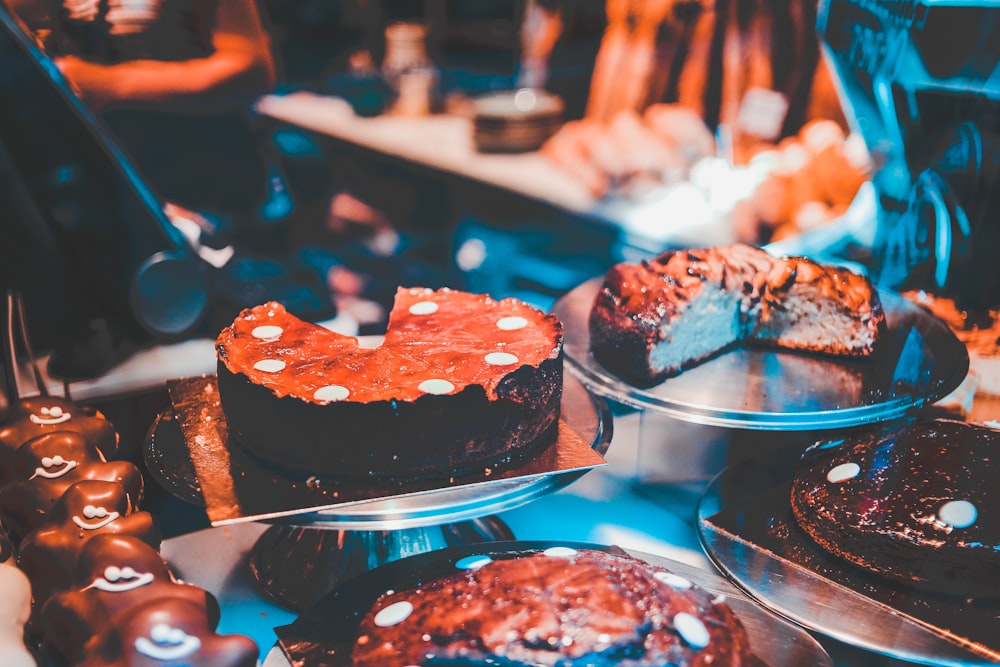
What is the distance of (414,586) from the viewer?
142 cm

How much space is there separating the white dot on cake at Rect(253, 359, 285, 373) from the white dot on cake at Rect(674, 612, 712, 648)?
856mm

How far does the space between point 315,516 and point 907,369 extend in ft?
4.59

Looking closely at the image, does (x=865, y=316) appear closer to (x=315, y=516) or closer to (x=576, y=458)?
(x=576, y=458)

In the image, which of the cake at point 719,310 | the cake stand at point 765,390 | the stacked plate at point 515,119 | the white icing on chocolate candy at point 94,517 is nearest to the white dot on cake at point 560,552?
the cake stand at point 765,390

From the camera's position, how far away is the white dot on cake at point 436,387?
1.52 metres

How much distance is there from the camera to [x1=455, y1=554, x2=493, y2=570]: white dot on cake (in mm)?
1450

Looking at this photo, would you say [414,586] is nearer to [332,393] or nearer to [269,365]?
[332,393]

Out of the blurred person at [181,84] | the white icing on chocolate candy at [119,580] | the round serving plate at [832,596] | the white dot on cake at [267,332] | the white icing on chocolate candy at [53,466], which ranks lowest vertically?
the round serving plate at [832,596]

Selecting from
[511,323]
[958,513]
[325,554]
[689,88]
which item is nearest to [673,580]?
[958,513]

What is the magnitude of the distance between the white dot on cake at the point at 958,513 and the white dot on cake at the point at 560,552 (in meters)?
0.68

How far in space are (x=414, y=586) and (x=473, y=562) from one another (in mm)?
117

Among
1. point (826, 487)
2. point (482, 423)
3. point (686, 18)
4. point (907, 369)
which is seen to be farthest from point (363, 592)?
point (686, 18)

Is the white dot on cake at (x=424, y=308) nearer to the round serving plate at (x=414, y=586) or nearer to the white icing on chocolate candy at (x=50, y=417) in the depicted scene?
the round serving plate at (x=414, y=586)

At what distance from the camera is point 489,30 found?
2.17 meters
